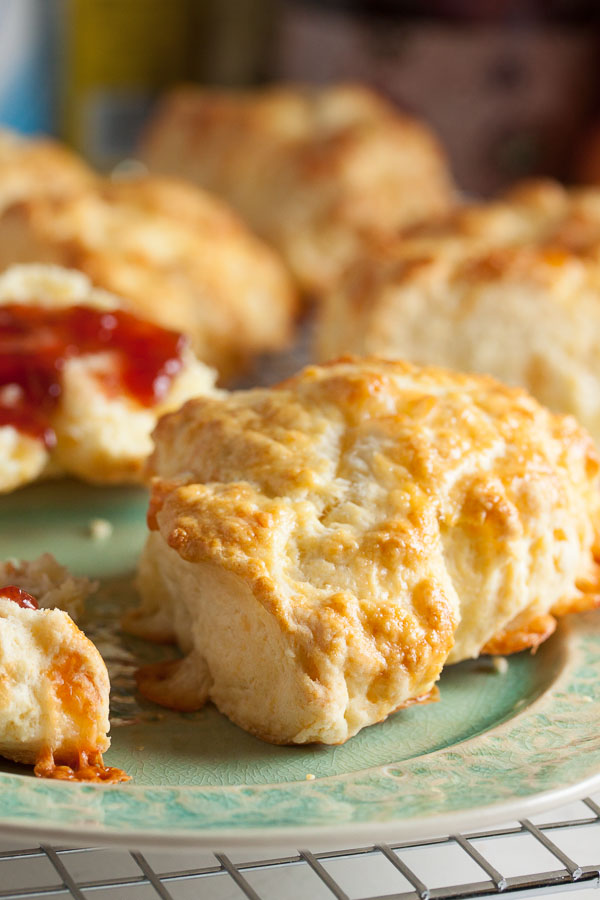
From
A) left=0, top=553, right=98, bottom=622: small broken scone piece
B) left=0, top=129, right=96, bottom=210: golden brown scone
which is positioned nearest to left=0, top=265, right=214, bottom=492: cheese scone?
left=0, top=553, right=98, bottom=622: small broken scone piece

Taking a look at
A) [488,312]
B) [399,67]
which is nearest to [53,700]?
[488,312]

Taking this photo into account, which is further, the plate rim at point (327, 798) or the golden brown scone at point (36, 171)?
the golden brown scone at point (36, 171)

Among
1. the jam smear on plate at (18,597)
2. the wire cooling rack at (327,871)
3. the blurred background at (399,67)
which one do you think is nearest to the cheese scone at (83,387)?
the jam smear on plate at (18,597)

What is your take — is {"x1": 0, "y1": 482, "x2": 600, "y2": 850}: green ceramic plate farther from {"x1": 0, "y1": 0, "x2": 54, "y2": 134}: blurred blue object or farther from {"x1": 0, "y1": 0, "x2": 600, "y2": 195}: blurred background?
{"x1": 0, "y1": 0, "x2": 54, "y2": 134}: blurred blue object

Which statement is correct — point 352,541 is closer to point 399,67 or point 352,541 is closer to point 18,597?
point 18,597

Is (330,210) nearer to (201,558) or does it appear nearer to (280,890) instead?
(201,558)

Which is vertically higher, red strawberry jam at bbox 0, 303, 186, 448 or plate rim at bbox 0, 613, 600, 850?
red strawberry jam at bbox 0, 303, 186, 448

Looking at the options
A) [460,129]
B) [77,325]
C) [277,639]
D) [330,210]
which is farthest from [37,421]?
[460,129]

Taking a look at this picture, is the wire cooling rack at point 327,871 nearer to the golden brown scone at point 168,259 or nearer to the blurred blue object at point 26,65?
the golden brown scone at point 168,259
